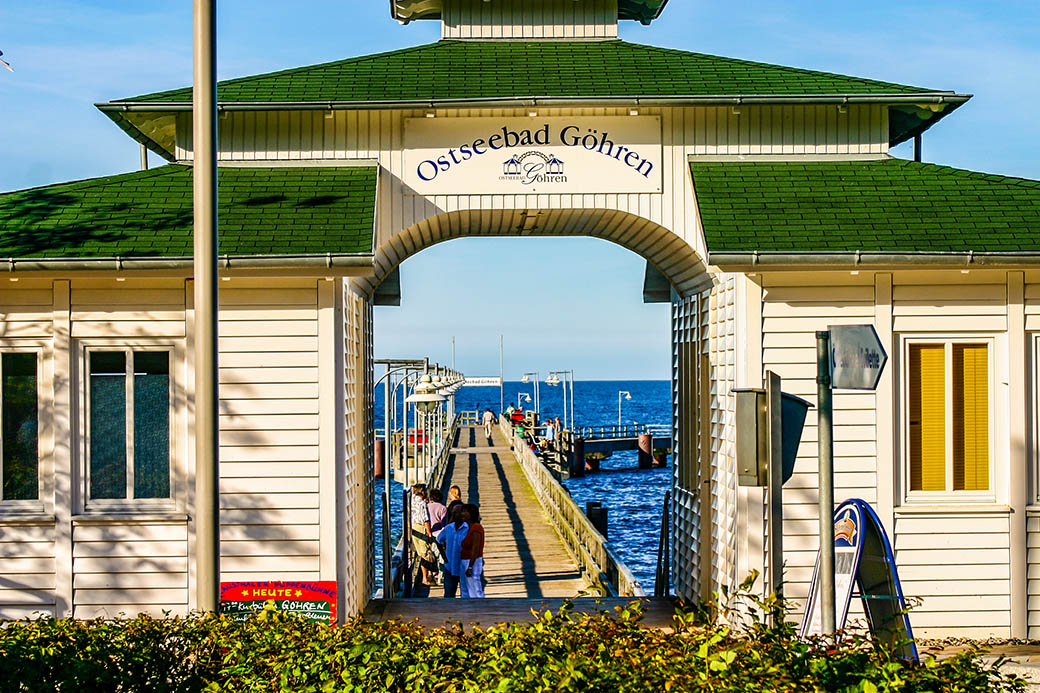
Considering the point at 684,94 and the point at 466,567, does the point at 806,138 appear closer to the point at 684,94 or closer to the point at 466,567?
the point at 684,94

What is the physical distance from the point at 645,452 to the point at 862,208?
5792 centimetres

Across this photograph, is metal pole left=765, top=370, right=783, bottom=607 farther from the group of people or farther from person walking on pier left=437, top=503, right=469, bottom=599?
person walking on pier left=437, top=503, right=469, bottom=599

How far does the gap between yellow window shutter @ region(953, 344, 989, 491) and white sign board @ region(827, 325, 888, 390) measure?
4.86 meters

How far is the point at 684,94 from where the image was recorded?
10812 mm

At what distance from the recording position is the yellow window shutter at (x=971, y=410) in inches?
406

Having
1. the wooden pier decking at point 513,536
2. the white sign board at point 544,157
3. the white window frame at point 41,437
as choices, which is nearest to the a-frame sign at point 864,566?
the wooden pier decking at point 513,536

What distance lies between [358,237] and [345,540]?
2.99 metres

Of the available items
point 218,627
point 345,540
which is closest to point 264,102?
point 345,540

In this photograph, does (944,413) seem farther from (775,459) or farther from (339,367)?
(339,367)

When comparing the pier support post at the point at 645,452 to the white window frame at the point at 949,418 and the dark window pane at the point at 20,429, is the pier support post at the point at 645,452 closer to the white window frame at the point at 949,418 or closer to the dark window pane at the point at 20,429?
the white window frame at the point at 949,418

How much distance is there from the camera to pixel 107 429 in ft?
33.4

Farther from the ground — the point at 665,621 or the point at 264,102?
the point at 264,102

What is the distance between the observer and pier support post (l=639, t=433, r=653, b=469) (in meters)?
67.2

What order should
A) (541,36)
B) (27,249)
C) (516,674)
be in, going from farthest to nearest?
(541,36) < (27,249) < (516,674)
